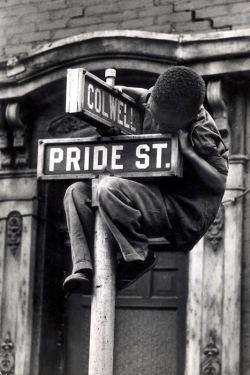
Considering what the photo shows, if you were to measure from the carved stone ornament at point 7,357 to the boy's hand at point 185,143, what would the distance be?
525 cm

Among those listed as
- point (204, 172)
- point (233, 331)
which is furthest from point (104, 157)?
point (233, 331)

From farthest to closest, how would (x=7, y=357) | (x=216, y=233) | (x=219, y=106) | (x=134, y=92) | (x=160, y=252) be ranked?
1. (x=7, y=357)
2. (x=219, y=106)
3. (x=216, y=233)
4. (x=160, y=252)
5. (x=134, y=92)

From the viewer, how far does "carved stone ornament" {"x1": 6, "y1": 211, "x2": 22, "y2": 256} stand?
28.0 ft

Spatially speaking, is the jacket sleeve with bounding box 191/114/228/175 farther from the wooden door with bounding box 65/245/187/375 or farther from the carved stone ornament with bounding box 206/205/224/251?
the wooden door with bounding box 65/245/187/375

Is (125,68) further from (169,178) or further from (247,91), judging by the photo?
(169,178)

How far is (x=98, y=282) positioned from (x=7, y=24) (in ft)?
20.2

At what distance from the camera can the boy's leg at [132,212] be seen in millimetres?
3461

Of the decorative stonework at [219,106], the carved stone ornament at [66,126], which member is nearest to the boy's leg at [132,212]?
the decorative stonework at [219,106]

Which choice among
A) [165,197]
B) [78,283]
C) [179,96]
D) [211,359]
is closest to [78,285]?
[78,283]

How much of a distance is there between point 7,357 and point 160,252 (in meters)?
1.96

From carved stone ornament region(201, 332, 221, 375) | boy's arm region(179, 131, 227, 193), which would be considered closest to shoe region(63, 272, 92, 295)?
boy's arm region(179, 131, 227, 193)

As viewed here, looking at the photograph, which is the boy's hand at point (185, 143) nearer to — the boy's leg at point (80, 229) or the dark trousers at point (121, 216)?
the dark trousers at point (121, 216)

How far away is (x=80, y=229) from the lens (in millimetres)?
3588

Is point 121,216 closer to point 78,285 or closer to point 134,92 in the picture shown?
point 78,285
